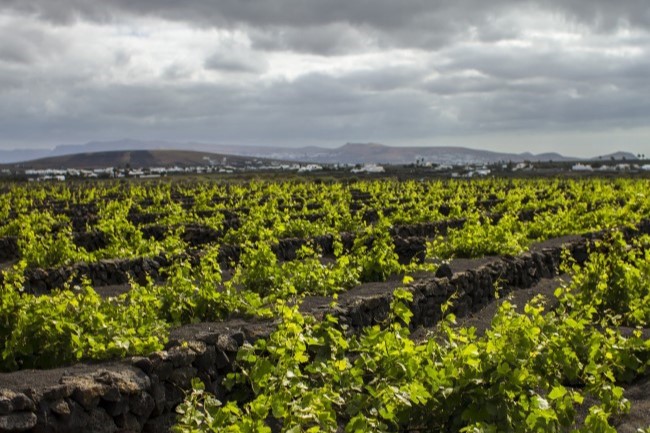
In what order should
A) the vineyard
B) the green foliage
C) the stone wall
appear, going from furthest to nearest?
the vineyard < the stone wall < the green foliage

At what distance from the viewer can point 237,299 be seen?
1249 cm

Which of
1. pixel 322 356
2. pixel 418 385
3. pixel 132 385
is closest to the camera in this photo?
pixel 418 385

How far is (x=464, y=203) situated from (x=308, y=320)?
118 feet

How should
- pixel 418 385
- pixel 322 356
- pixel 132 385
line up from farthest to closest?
pixel 322 356 < pixel 132 385 < pixel 418 385

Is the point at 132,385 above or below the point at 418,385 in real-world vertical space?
below

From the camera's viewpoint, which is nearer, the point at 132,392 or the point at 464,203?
the point at 132,392

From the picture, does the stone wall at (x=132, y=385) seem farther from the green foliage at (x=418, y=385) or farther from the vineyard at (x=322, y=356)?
the green foliage at (x=418, y=385)

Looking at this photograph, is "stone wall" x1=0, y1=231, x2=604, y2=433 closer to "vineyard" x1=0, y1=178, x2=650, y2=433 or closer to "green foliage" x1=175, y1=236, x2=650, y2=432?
"vineyard" x1=0, y1=178, x2=650, y2=433

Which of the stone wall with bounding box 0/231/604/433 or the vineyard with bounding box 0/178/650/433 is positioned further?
the vineyard with bounding box 0/178/650/433

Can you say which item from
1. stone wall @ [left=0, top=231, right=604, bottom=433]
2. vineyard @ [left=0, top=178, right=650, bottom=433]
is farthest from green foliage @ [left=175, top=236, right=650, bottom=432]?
stone wall @ [left=0, top=231, right=604, bottom=433]

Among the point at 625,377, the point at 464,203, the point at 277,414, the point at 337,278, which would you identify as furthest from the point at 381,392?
the point at 464,203

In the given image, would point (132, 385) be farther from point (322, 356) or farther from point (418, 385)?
point (418, 385)

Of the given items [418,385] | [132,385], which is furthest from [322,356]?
[132,385]

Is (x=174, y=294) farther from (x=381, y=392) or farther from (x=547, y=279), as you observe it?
(x=547, y=279)
